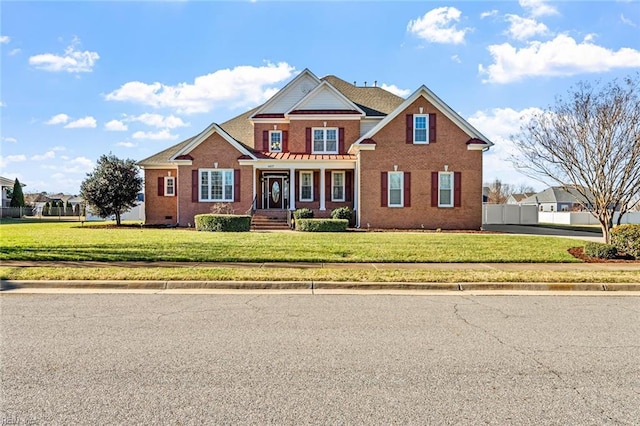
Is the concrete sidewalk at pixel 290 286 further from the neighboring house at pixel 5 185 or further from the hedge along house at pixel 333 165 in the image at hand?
the neighboring house at pixel 5 185

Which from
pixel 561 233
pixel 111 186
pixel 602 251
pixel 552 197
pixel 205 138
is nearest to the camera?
pixel 602 251

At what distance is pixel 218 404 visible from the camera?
4.12 m

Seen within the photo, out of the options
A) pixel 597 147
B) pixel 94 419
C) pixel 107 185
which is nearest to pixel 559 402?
pixel 94 419

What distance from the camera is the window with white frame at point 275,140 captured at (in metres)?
30.6

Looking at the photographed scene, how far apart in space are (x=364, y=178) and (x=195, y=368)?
69.9ft

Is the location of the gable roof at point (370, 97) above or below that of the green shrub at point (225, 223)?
above

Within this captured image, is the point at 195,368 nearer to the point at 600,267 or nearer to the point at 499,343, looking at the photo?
the point at 499,343

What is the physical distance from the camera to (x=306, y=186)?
2883 centimetres

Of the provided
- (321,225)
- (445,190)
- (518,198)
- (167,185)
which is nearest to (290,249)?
(321,225)

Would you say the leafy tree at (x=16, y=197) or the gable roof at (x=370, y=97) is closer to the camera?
the gable roof at (x=370, y=97)

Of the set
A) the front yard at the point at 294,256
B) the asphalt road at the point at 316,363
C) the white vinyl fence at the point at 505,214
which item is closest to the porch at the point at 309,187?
the front yard at the point at 294,256

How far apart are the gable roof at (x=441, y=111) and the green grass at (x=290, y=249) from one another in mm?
8565

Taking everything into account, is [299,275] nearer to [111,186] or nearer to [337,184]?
[337,184]

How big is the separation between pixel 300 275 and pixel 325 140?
65.0 feet
